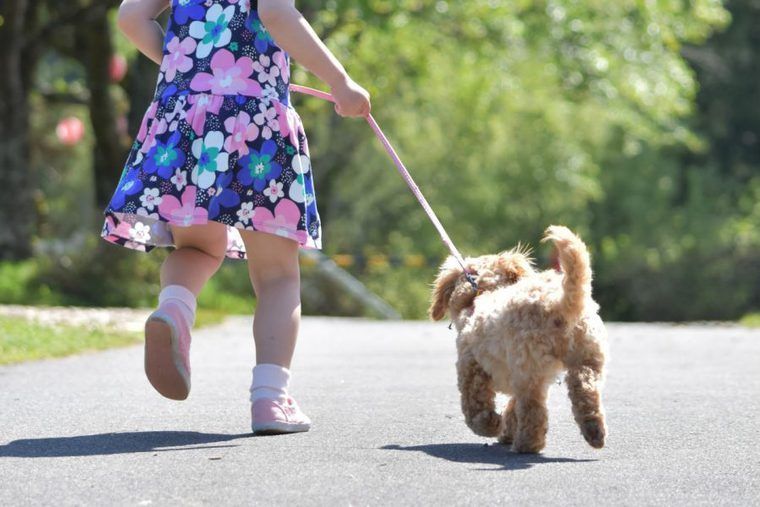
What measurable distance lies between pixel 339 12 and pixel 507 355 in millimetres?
11784

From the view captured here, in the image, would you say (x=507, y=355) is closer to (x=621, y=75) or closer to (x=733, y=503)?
(x=733, y=503)

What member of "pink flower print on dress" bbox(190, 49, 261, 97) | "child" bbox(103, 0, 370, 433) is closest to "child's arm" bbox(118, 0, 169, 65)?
"child" bbox(103, 0, 370, 433)

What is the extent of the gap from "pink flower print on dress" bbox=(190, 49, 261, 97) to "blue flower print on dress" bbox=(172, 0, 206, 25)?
7.8 inches

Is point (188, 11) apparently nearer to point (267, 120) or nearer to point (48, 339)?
point (267, 120)

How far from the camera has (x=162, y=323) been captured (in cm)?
511

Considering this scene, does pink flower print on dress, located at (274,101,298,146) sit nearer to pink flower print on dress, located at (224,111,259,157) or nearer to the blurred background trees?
pink flower print on dress, located at (224,111,259,157)

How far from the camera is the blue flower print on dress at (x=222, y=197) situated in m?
5.17

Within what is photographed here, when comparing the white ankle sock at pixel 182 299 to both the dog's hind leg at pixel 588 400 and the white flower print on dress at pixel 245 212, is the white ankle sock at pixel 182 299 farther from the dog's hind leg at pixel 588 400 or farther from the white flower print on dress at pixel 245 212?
the dog's hind leg at pixel 588 400

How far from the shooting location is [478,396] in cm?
522

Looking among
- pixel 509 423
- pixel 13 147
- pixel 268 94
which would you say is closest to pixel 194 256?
pixel 268 94

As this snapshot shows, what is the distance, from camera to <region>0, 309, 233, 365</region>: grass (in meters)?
9.03

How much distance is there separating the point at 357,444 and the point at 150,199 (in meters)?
1.14

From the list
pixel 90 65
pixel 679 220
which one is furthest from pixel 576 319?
pixel 679 220

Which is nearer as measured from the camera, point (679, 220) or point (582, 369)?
point (582, 369)
